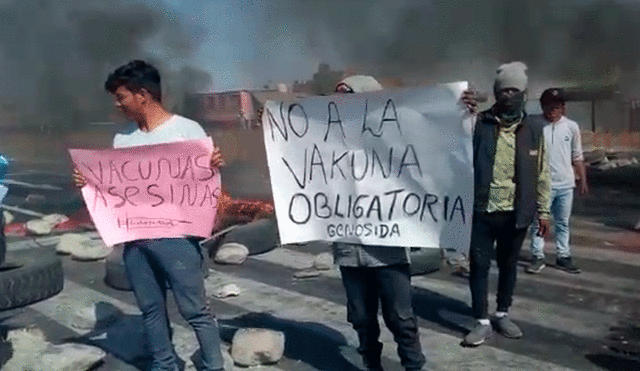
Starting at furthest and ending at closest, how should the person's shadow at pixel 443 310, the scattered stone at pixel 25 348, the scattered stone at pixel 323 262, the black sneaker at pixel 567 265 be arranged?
the scattered stone at pixel 323 262, the black sneaker at pixel 567 265, the person's shadow at pixel 443 310, the scattered stone at pixel 25 348

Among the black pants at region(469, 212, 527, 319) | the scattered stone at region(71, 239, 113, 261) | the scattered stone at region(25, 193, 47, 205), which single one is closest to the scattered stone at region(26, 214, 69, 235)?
the scattered stone at region(71, 239, 113, 261)

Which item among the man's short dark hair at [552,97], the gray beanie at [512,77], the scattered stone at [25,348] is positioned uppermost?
the gray beanie at [512,77]

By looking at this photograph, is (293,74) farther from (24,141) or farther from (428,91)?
(428,91)

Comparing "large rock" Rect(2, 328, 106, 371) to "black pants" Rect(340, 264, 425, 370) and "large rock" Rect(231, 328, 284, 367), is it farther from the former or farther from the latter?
"black pants" Rect(340, 264, 425, 370)

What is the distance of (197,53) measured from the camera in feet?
55.9

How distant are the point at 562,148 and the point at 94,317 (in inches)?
156

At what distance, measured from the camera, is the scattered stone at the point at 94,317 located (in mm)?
4887

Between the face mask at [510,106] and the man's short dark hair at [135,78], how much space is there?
191 centimetres

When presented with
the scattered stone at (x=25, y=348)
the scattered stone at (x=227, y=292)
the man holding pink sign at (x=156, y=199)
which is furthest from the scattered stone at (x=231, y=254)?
the man holding pink sign at (x=156, y=199)

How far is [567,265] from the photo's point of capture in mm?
5973

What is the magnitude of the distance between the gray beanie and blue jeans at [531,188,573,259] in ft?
7.21

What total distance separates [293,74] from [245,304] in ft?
41.8

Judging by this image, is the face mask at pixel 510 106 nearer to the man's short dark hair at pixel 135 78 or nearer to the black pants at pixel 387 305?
the black pants at pixel 387 305

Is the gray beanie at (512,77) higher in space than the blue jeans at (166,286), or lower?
higher
